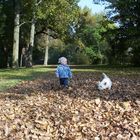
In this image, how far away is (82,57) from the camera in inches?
3497

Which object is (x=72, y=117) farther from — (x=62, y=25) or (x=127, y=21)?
(x=62, y=25)

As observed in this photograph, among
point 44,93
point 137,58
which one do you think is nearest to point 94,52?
point 137,58

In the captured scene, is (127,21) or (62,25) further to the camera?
(62,25)

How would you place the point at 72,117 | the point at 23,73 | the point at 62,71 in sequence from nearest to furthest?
the point at 72,117 < the point at 62,71 < the point at 23,73

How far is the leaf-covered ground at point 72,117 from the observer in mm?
9141

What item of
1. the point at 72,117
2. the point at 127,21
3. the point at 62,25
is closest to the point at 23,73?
the point at 127,21

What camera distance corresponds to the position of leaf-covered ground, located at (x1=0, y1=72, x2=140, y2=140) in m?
9.14

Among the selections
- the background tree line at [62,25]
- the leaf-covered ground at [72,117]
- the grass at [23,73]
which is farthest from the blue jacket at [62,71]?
the background tree line at [62,25]

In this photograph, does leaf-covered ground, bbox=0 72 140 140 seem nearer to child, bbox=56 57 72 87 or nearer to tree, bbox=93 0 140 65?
child, bbox=56 57 72 87

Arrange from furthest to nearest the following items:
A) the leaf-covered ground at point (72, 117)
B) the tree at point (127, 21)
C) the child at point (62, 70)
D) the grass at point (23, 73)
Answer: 1. the tree at point (127, 21)
2. the grass at point (23, 73)
3. the child at point (62, 70)
4. the leaf-covered ground at point (72, 117)

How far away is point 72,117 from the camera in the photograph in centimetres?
1048

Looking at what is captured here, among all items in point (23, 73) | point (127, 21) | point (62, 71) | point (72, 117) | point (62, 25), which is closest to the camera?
point (72, 117)

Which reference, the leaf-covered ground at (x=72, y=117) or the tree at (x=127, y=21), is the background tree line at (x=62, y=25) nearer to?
the tree at (x=127, y=21)

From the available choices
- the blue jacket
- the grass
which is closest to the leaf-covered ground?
the blue jacket
